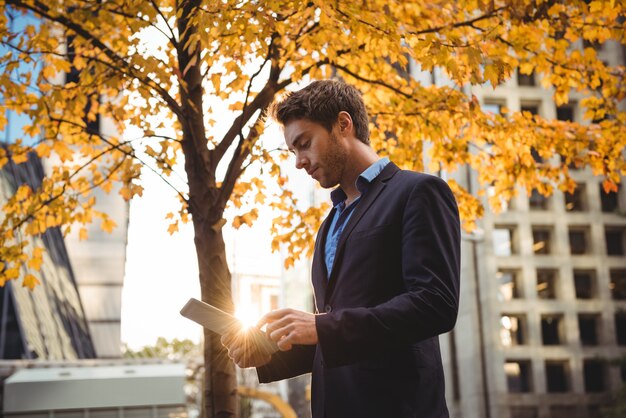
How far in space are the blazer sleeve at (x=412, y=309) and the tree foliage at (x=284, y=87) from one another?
109 inches

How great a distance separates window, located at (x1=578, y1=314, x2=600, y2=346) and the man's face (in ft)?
122

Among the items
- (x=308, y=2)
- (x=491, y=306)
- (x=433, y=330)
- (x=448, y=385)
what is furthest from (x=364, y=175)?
(x=448, y=385)

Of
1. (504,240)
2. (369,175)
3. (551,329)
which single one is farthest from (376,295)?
(504,240)

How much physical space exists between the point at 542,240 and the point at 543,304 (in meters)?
3.78

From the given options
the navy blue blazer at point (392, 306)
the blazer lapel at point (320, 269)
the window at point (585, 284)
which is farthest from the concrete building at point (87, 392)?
the navy blue blazer at point (392, 306)

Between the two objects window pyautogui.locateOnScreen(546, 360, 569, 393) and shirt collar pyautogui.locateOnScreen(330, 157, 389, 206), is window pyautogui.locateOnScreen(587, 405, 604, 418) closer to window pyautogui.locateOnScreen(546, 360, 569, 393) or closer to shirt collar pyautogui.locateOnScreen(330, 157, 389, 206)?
window pyautogui.locateOnScreen(546, 360, 569, 393)

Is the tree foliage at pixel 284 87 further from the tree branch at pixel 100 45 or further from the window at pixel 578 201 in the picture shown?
the window at pixel 578 201

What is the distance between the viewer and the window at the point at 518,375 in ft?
122

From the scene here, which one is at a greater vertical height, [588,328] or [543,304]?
[543,304]

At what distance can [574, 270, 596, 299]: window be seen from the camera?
3838 centimetres

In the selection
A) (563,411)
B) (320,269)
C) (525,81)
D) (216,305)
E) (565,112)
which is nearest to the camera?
(320,269)

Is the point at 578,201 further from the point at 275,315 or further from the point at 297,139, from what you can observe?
the point at 275,315

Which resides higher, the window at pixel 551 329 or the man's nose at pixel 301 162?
the window at pixel 551 329

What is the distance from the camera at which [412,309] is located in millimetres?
2586
